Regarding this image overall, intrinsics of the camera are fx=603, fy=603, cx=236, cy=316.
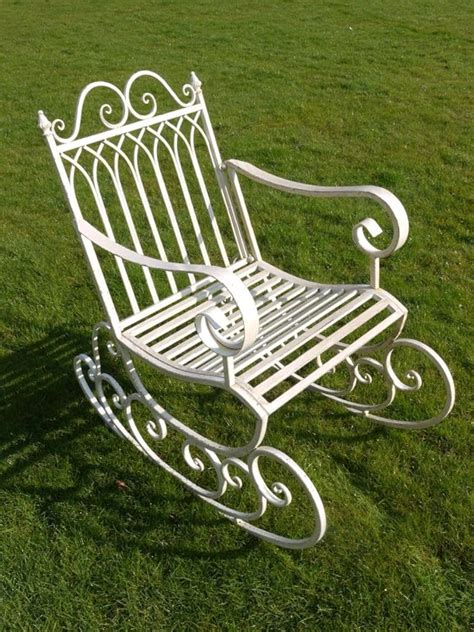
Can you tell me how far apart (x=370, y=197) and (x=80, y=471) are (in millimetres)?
1387

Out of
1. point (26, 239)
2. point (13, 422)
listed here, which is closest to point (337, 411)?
point (13, 422)

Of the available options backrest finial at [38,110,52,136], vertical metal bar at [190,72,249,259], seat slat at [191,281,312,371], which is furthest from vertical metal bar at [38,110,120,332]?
vertical metal bar at [190,72,249,259]

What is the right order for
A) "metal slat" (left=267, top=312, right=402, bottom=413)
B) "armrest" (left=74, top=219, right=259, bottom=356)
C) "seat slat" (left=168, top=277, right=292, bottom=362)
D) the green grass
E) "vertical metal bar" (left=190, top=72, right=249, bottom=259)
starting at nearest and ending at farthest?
"armrest" (left=74, top=219, right=259, bottom=356) → "metal slat" (left=267, top=312, right=402, bottom=413) → the green grass → "seat slat" (left=168, top=277, right=292, bottom=362) → "vertical metal bar" (left=190, top=72, right=249, bottom=259)

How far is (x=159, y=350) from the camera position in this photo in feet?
6.32

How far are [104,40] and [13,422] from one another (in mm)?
7468

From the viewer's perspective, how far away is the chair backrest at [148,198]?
6.91ft

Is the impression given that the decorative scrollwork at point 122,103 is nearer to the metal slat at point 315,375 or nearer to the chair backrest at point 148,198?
the chair backrest at point 148,198

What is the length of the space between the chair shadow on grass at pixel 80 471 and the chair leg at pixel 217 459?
0.07 metres

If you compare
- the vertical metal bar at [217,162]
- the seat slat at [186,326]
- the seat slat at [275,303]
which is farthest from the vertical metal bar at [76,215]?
the vertical metal bar at [217,162]

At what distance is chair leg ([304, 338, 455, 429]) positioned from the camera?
205cm

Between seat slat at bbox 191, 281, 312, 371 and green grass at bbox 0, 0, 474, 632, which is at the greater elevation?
seat slat at bbox 191, 281, 312, 371

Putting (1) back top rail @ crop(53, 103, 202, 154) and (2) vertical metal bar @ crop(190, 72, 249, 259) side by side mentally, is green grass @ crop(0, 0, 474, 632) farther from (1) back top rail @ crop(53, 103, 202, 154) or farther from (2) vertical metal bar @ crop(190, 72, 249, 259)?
(1) back top rail @ crop(53, 103, 202, 154)

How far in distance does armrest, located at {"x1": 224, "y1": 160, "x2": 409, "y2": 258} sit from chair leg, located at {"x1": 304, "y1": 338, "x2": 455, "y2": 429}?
13.7 inches

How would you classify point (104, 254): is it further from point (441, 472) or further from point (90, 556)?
point (441, 472)
